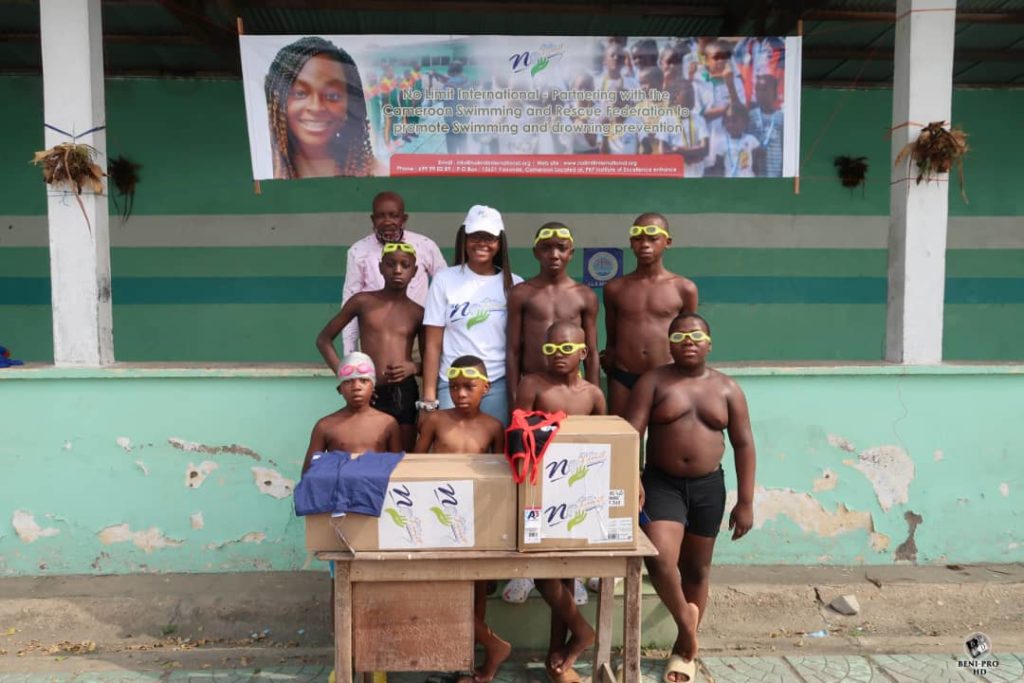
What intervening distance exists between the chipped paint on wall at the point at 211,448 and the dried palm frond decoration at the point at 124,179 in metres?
4.00

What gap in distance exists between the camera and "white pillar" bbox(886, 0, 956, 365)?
4.52m

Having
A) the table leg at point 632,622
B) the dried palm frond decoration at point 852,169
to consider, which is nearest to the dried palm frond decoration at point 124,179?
the table leg at point 632,622

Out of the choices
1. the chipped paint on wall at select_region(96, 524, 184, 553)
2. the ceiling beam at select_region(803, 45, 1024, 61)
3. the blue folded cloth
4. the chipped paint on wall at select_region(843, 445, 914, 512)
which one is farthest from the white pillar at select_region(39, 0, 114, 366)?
the ceiling beam at select_region(803, 45, 1024, 61)

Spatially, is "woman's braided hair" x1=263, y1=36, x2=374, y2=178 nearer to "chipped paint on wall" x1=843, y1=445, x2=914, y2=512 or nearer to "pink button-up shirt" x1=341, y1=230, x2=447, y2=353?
"pink button-up shirt" x1=341, y1=230, x2=447, y2=353

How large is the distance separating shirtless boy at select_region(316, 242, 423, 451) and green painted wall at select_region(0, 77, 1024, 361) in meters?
3.73

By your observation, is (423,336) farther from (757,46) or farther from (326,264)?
(326,264)

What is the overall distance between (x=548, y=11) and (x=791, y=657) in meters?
4.84

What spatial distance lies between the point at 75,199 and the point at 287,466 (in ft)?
6.10

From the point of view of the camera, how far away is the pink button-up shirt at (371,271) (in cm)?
453

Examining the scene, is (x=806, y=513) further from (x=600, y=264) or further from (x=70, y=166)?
(x=70, y=166)

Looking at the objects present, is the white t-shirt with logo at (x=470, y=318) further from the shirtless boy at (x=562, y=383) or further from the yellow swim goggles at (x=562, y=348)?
the yellow swim goggles at (x=562, y=348)

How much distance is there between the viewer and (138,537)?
14.5 ft

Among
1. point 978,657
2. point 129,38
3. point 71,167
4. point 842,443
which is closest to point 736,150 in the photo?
point 842,443

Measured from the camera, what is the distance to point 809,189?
25.9 ft
